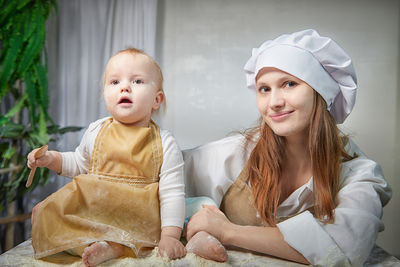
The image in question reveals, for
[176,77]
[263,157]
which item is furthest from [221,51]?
[263,157]

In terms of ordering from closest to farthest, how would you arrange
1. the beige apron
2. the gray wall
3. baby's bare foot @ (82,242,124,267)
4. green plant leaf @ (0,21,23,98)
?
1. baby's bare foot @ (82,242,124,267)
2. the beige apron
3. green plant leaf @ (0,21,23,98)
4. the gray wall

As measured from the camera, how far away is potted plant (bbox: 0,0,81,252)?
6.25ft

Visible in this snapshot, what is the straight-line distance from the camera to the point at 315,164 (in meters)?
1.16

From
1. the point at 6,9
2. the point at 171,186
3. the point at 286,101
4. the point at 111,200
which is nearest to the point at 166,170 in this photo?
the point at 171,186

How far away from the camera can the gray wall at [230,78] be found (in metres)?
2.06

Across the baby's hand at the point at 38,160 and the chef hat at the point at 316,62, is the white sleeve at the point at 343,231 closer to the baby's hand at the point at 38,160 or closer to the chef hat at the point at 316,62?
the chef hat at the point at 316,62

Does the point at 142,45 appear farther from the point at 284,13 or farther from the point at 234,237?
the point at 234,237

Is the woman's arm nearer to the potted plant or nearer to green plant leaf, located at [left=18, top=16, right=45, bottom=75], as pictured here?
the potted plant

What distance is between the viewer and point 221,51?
6.90 feet

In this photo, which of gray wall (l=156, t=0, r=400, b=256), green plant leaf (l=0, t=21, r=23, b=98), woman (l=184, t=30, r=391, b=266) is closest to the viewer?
woman (l=184, t=30, r=391, b=266)

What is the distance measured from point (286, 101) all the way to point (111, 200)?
1.86ft

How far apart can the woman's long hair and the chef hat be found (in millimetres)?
54

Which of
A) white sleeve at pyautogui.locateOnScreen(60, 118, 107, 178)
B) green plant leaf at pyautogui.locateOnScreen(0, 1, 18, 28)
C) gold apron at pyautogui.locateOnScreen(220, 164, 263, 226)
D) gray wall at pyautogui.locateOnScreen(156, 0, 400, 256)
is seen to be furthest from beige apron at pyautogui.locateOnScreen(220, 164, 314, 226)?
green plant leaf at pyautogui.locateOnScreen(0, 1, 18, 28)

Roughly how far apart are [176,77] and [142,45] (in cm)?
26
